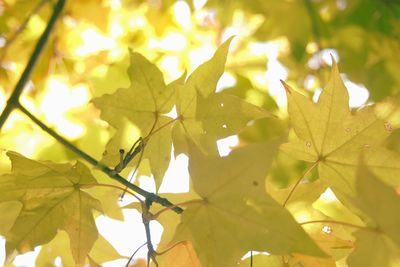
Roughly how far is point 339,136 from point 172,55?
1041mm

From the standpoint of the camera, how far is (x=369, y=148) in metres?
0.77

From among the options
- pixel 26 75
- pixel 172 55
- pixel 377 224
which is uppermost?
pixel 172 55

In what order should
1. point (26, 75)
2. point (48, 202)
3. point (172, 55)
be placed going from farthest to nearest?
point (172, 55), point (26, 75), point (48, 202)

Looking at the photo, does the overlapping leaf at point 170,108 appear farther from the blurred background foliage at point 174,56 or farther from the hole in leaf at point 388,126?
the blurred background foliage at point 174,56

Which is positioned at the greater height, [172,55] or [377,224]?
[172,55]

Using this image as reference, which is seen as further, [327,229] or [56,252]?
[56,252]

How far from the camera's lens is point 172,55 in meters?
1.76

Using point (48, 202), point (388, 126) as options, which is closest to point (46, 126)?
point (48, 202)

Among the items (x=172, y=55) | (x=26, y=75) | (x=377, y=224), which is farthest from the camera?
(x=172, y=55)

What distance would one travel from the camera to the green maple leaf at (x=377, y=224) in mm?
534

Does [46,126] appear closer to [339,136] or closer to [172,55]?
[339,136]

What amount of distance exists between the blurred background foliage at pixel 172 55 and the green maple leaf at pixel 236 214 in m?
0.77

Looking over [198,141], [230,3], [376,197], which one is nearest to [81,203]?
[198,141]

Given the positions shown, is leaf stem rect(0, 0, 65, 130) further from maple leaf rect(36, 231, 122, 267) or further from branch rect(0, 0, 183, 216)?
maple leaf rect(36, 231, 122, 267)
